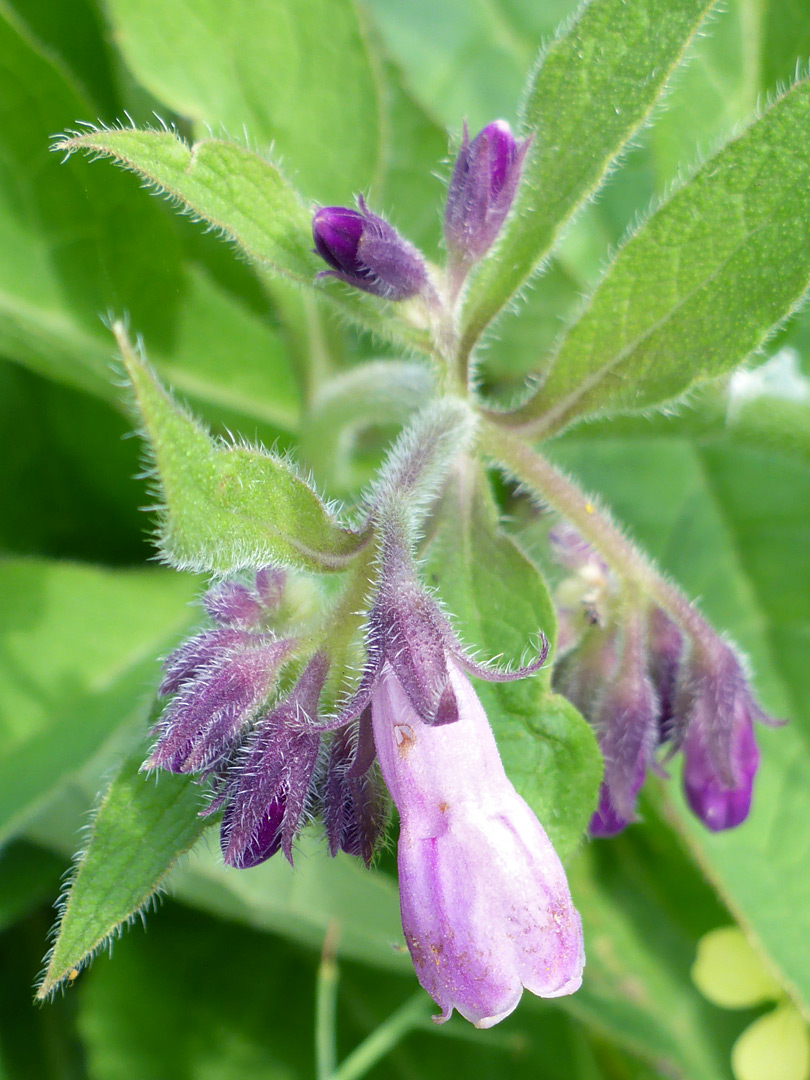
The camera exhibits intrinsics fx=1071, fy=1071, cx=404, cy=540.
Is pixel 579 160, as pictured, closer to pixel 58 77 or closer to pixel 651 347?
pixel 651 347

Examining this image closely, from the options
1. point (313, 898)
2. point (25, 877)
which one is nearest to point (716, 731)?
point (313, 898)

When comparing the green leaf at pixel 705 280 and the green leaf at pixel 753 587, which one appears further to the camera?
the green leaf at pixel 753 587

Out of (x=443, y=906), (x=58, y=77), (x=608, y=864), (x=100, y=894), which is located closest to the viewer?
(x=443, y=906)

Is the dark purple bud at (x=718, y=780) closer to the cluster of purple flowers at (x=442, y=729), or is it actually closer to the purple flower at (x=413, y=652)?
the cluster of purple flowers at (x=442, y=729)

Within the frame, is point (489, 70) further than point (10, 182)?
Yes

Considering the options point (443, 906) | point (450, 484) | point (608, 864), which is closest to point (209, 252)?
point (450, 484)

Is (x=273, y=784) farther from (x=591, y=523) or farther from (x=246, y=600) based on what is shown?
(x=591, y=523)

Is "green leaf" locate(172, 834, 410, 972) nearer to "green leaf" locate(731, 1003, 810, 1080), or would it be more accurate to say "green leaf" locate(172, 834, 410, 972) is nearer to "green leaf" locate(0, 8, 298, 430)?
"green leaf" locate(731, 1003, 810, 1080)

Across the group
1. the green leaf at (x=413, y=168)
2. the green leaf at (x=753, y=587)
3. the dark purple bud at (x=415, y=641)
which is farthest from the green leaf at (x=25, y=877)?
the green leaf at (x=413, y=168)
